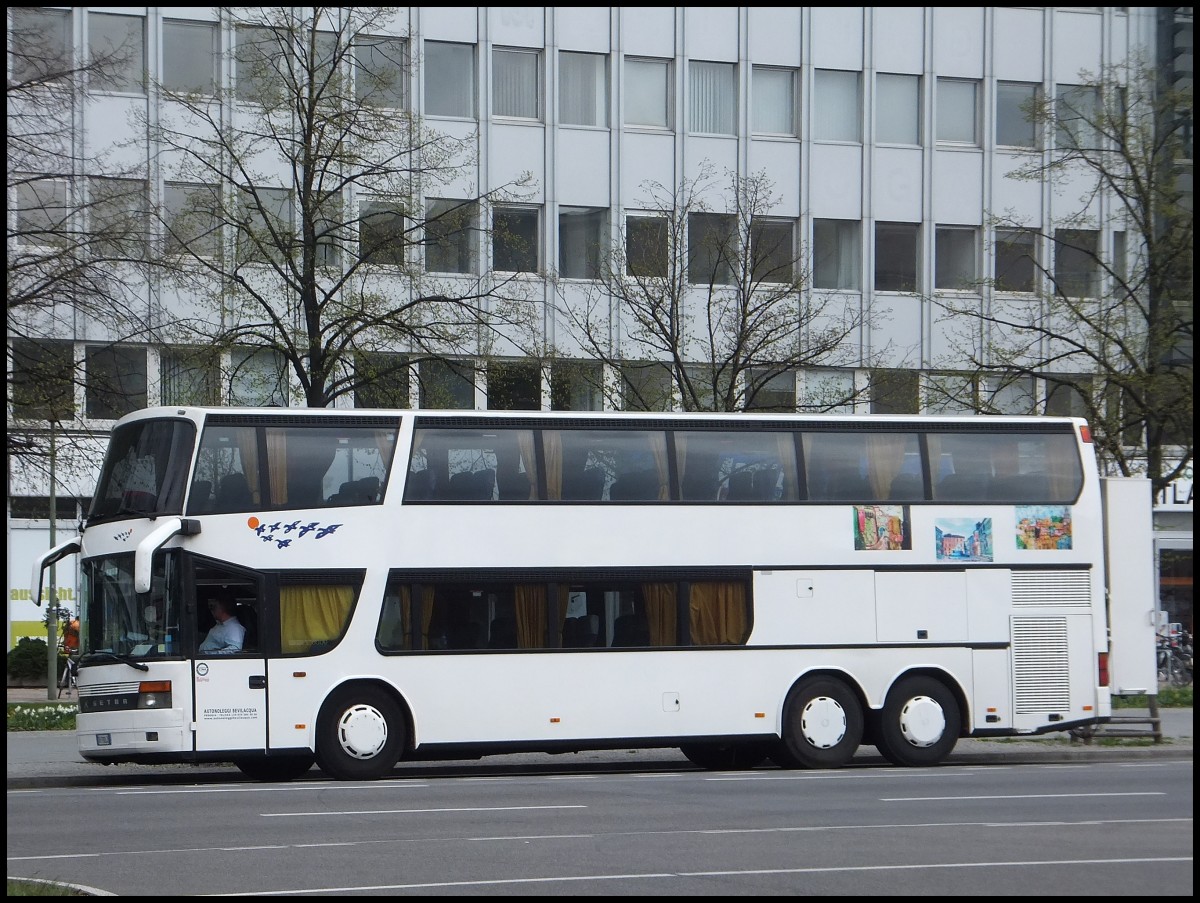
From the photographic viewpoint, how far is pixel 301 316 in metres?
Answer: 29.5

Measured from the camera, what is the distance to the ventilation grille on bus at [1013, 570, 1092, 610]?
20.9 metres

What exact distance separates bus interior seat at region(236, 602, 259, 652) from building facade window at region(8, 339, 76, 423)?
7.15m

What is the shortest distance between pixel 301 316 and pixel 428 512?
10736 mm

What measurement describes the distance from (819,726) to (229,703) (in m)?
6.32

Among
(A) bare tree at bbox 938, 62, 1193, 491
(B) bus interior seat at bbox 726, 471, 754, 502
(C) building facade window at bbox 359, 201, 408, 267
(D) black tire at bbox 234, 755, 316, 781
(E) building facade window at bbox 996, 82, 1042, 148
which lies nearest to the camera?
(D) black tire at bbox 234, 755, 316, 781

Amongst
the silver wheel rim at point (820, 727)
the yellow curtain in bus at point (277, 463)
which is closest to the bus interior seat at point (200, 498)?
the yellow curtain in bus at point (277, 463)

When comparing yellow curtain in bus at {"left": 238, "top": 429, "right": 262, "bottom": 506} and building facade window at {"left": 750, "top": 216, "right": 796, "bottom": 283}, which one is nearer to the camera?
yellow curtain in bus at {"left": 238, "top": 429, "right": 262, "bottom": 506}

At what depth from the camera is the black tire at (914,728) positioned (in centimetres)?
2053

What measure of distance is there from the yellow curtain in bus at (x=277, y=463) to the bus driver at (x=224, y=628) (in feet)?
3.64

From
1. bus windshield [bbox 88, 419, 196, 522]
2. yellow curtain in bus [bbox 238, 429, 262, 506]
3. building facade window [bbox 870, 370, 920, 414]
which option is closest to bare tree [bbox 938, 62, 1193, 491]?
building facade window [bbox 870, 370, 920, 414]

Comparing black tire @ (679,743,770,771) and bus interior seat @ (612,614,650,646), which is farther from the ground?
bus interior seat @ (612,614,650,646)

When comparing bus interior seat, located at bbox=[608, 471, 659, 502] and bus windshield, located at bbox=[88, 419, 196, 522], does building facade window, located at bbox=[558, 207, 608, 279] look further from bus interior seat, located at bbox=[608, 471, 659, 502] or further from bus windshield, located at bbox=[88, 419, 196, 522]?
bus windshield, located at bbox=[88, 419, 196, 522]

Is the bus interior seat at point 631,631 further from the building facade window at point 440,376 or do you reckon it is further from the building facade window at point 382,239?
the building facade window at point 382,239

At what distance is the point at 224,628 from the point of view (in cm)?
1880
